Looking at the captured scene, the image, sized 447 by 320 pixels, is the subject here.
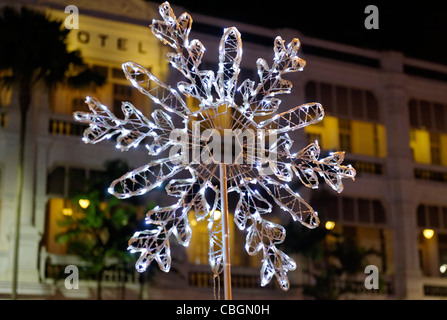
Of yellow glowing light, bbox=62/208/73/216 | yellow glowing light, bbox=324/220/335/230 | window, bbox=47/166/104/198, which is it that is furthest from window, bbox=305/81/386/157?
yellow glowing light, bbox=62/208/73/216

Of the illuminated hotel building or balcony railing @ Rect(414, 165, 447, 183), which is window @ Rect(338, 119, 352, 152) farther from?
balcony railing @ Rect(414, 165, 447, 183)

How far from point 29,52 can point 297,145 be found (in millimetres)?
9186

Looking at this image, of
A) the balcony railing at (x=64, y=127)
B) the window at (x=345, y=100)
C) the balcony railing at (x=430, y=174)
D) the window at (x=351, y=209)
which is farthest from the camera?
the balcony railing at (x=430, y=174)

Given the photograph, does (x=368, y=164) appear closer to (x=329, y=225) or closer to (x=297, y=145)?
(x=297, y=145)

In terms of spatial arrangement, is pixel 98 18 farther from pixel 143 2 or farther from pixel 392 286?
pixel 392 286

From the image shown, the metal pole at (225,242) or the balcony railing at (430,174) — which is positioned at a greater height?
the balcony railing at (430,174)

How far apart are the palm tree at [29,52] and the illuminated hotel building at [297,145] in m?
0.83

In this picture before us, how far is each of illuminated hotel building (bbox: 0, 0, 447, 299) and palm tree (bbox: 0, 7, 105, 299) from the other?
826 millimetres

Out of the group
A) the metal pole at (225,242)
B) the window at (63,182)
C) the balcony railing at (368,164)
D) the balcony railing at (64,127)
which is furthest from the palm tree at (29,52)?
the balcony railing at (368,164)

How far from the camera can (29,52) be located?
18.9 metres

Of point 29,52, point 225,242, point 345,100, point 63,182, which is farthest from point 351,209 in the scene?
point 225,242

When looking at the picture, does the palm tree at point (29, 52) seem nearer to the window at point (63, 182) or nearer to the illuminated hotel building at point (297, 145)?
the illuminated hotel building at point (297, 145)

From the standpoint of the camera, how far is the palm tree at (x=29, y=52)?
19.0 m
